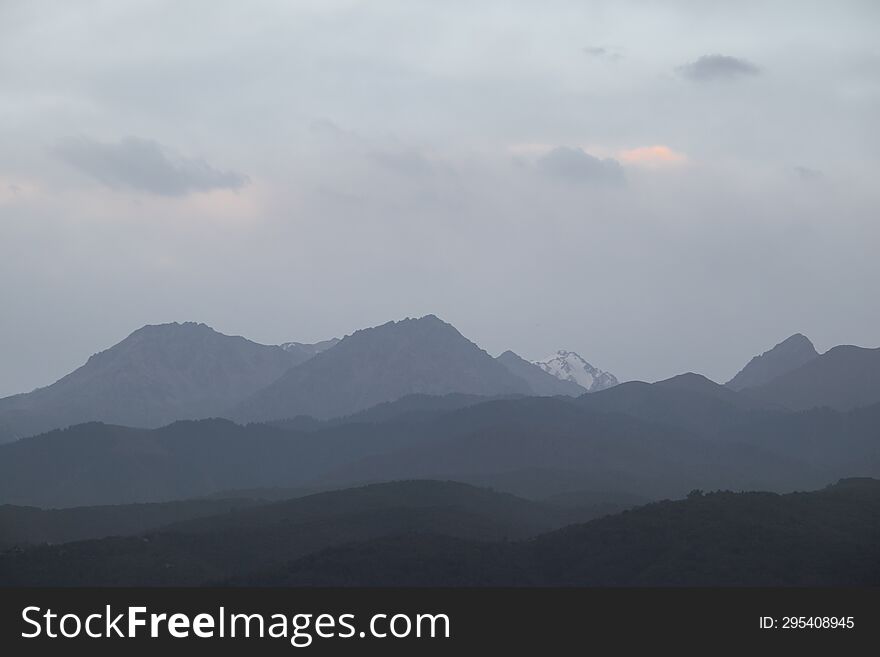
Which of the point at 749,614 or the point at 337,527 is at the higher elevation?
the point at 337,527

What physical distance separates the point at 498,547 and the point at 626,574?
19378mm

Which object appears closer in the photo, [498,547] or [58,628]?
[58,628]

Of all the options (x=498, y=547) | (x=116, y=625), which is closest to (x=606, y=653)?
(x=116, y=625)

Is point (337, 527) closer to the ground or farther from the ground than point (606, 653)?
farther from the ground

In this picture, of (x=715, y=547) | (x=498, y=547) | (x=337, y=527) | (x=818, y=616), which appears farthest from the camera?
(x=337, y=527)

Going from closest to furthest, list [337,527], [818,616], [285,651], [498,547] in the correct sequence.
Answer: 1. [285,651]
2. [818,616]
3. [498,547]
4. [337,527]

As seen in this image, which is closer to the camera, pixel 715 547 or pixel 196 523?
pixel 715 547

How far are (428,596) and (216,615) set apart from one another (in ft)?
41.5

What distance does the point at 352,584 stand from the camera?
134625 mm

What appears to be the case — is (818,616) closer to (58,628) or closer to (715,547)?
(58,628)

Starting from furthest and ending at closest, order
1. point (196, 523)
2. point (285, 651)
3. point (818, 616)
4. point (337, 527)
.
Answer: point (196, 523)
point (337, 527)
point (818, 616)
point (285, 651)

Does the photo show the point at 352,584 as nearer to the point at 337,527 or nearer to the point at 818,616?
the point at 337,527

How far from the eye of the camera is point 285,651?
67875 millimetres

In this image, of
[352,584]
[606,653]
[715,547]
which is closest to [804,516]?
[715,547]
